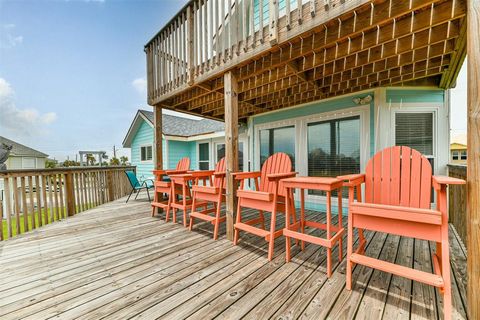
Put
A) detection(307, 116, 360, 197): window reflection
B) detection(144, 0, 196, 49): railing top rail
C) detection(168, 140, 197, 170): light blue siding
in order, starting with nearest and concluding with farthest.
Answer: detection(144, 0, 196, 49): railing top rail, detection(307, 116, 360, 197): window reflection, detection(168, 140, 197, 170): light blue siding

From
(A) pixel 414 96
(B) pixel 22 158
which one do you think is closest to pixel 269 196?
(A) pixel 414 96

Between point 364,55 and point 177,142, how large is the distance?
7.16m

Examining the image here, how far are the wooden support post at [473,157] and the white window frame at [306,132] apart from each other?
94.6 inches

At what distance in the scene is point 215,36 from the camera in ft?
9.73

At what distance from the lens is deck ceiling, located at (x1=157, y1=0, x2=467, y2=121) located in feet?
5.70

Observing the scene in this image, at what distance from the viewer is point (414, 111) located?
3.43m

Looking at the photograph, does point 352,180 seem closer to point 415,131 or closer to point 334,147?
point 334,147

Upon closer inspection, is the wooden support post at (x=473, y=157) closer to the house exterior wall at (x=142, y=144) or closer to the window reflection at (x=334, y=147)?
the window reflection at (x=334, y=147)

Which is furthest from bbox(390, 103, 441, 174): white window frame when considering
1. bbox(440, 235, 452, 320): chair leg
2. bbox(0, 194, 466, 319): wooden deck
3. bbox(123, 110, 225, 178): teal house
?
bbox(123, 110, 225, 178): teal house

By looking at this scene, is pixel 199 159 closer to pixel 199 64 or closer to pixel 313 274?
pixel 199 64

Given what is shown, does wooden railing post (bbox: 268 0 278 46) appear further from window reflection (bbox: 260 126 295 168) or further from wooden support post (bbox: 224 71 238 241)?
window reflection (bbox: 260 126 295 168)

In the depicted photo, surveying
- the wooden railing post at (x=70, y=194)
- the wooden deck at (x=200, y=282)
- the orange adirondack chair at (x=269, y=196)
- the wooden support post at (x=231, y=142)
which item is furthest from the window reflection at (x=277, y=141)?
the wooden railing post at (x=70, y=194)

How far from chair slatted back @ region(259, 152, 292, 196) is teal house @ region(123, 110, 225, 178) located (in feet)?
13.4

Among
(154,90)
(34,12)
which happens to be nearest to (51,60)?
(34,12)
